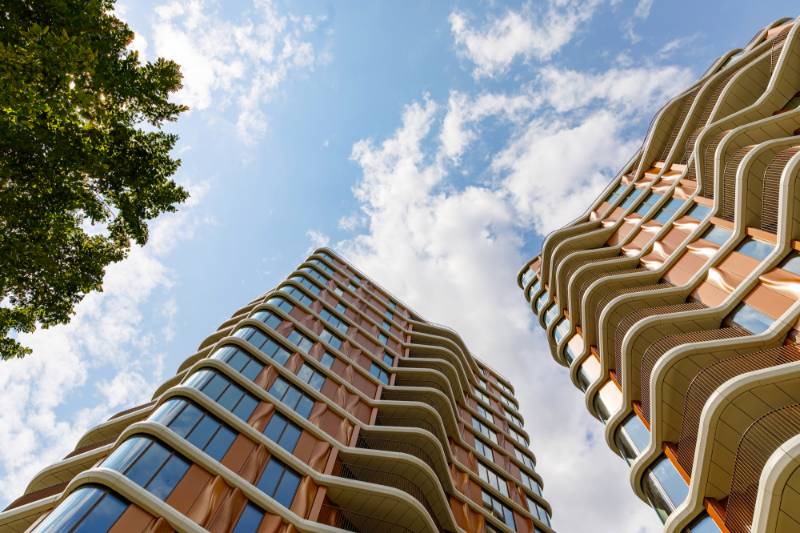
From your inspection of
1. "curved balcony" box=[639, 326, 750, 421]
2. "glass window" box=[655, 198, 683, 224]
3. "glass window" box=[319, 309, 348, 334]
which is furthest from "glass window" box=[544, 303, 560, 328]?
"glass window" box=[319, 309, 348, 334]

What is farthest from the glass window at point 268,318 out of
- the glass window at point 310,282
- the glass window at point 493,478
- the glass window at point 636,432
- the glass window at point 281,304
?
the glass window at point 636,432

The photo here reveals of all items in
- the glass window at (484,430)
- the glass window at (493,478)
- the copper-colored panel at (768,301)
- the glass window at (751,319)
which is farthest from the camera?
the glass window at (484,430)

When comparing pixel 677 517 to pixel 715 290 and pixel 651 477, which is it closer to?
pixel 651 477

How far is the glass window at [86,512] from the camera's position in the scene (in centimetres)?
1190

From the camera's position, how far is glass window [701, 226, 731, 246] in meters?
17.8

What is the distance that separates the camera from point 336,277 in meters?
38.4

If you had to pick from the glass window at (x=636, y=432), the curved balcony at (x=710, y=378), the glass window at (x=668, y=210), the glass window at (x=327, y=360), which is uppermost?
the glass window at (x=668, y=210)

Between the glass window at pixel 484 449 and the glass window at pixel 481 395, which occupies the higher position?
the glass window at pixel 481 395

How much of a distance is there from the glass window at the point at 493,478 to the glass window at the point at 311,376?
12.3 m

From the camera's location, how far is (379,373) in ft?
99.2

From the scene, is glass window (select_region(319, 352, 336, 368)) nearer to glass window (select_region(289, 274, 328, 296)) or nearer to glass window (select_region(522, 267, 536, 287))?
glass window (select_region(289, 274, 328, 296))

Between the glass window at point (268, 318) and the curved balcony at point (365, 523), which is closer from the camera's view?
the curved balcony at point (365, 523)

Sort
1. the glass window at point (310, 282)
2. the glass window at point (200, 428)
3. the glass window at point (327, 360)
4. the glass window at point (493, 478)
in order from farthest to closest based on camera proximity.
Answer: the glass window at point (310, 282) < the glass window at point (493, 478) < the glass window at point (327, 360) < the glass window at point (200, 428)

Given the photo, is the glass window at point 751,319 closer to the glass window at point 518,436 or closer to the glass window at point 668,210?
the glass window at point 668,210
